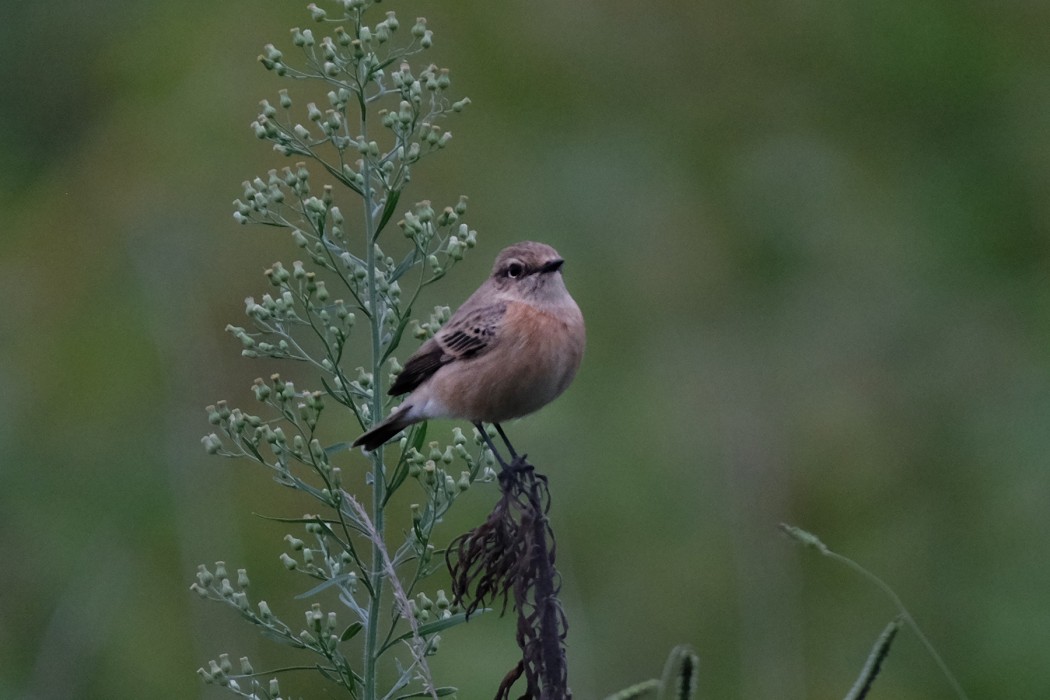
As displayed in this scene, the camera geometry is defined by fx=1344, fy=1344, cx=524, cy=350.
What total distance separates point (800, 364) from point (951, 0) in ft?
9.80

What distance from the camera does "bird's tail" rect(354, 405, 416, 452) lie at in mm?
3412

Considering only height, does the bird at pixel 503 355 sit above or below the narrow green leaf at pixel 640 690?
above

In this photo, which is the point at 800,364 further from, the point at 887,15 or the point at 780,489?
the point at 887,15

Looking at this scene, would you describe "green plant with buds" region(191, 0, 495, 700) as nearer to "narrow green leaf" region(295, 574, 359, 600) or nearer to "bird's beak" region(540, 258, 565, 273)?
"narrow green leaf" region(295, 574, 359, 600)

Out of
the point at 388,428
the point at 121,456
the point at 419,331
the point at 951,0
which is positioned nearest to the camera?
the point at 419,331

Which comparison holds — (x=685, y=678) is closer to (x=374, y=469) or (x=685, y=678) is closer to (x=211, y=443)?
(x=374, y=469)

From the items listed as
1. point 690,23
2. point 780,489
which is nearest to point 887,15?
point 690,23

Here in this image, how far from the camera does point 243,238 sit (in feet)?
24.9

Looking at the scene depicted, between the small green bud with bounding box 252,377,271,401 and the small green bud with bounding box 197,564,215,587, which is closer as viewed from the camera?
the small green bud with bounding box 197,564,215,587

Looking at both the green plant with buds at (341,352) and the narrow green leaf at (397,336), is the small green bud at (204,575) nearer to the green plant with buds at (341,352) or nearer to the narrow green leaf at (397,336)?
the green plant with buds at (341,352)

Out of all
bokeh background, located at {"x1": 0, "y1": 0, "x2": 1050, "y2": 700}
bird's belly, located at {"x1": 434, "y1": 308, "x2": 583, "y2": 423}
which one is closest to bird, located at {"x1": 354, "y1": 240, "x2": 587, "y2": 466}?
bird's belly, located at {"x1": 434, "y1": 308, "x2": 583, "y2": 423}

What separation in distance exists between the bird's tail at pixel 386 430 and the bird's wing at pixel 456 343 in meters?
0.12

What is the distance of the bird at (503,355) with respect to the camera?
4.52 metres

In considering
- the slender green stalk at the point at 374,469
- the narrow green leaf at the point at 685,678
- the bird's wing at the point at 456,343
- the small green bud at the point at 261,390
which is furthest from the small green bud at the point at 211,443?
the narrow green leaf at the point at 685,678
